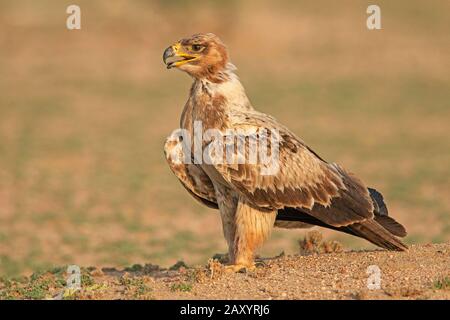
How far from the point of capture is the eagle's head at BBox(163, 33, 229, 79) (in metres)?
9.38

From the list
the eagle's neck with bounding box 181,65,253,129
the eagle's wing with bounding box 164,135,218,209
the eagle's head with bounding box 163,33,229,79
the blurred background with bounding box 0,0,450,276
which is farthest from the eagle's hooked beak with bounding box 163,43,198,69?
the blurred background with bounding box 0,0,450,276

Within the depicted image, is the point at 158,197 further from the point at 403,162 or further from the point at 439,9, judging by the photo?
the point at 439,9

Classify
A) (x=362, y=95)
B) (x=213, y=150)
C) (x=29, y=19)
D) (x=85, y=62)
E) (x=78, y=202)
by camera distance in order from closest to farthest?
(x=213, y=150)
(x=78, y=202)
(x=362, y=95)
(x=85, y=62)
(x=29, y=19)

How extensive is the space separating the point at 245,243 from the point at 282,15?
127 ft

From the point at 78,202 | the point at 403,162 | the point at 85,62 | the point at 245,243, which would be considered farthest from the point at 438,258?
the point at 85,62

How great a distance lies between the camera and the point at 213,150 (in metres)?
8.84

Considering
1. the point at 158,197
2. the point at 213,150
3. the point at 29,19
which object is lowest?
the point at 158,197

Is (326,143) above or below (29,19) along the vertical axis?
below

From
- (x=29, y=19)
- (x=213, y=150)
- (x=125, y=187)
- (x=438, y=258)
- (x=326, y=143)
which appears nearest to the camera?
(x=213, y=150)

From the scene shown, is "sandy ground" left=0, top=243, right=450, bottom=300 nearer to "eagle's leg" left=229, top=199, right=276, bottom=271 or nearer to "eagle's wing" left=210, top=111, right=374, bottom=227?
"eagle's leg" left=229, top=199, right=276, bottom=271

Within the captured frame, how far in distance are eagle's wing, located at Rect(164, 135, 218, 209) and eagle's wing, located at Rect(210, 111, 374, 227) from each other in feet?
2.24

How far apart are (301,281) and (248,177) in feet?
3.91

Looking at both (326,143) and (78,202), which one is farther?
(326,143)

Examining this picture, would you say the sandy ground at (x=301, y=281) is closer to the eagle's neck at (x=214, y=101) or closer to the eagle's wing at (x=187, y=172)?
the eagle's wing at (x=187, y=172)
